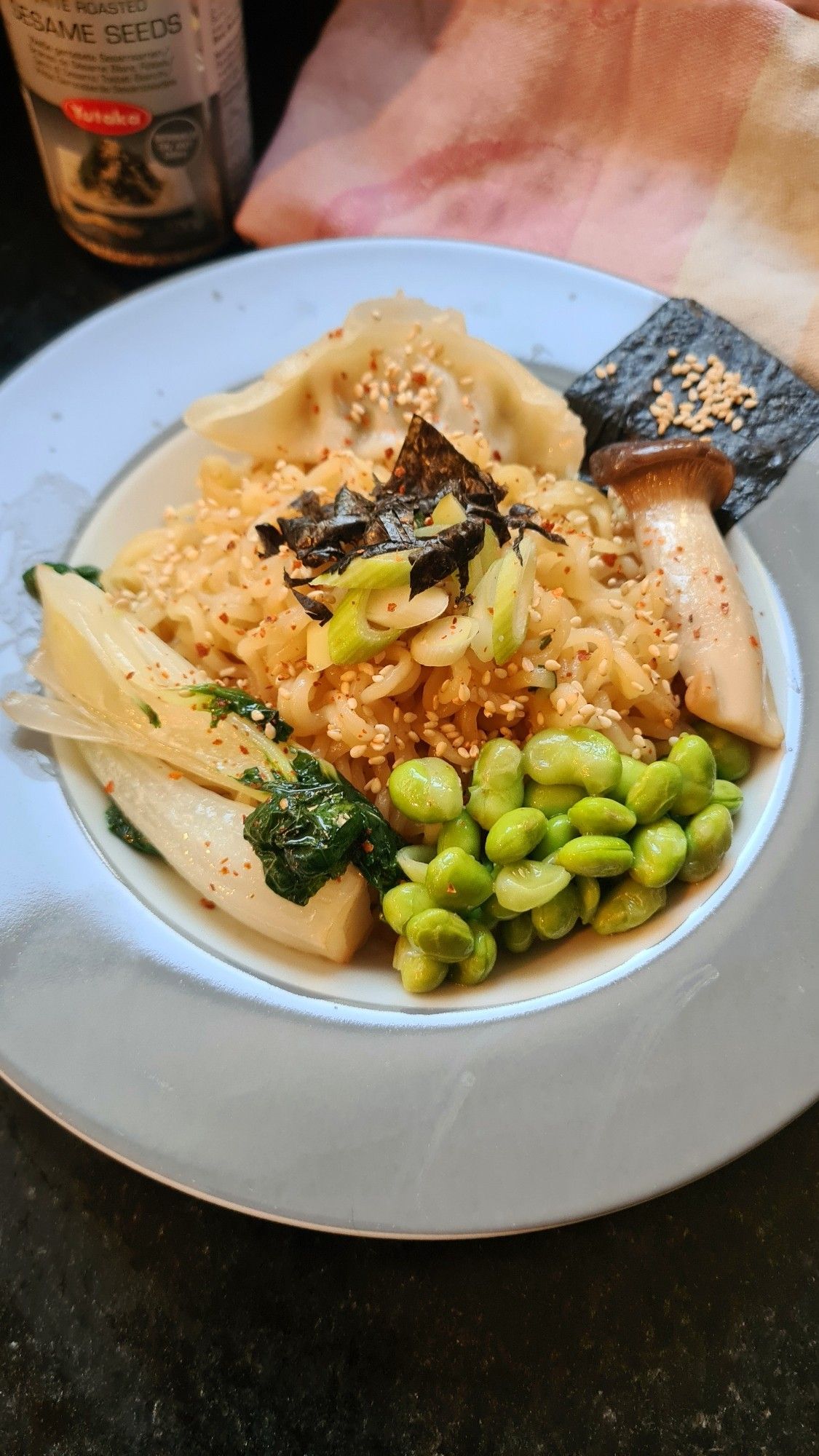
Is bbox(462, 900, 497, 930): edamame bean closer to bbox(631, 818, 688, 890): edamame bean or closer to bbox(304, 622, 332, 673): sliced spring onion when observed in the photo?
bbox(631, 818, 688, 890): edamame bean

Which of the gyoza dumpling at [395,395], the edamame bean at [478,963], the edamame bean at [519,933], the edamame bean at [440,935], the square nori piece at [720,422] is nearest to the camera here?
the edamame bean at [440,935]

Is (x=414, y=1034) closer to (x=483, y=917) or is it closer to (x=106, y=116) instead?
(x=483, y=917)

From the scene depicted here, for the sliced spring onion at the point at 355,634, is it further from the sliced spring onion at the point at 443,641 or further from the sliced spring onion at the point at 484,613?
the sliced spring onion at the point at 484,613

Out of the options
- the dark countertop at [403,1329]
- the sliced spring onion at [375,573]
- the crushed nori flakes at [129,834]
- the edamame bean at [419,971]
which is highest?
the sliced spring onion at [375,573]

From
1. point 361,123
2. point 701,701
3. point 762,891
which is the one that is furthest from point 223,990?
point 361,123

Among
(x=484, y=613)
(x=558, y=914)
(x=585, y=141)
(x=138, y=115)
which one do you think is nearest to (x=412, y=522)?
(x=484, y=613)

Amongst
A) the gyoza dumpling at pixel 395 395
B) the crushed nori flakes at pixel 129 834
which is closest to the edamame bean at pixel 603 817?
the crushed nori flakes at pixel 129 834
